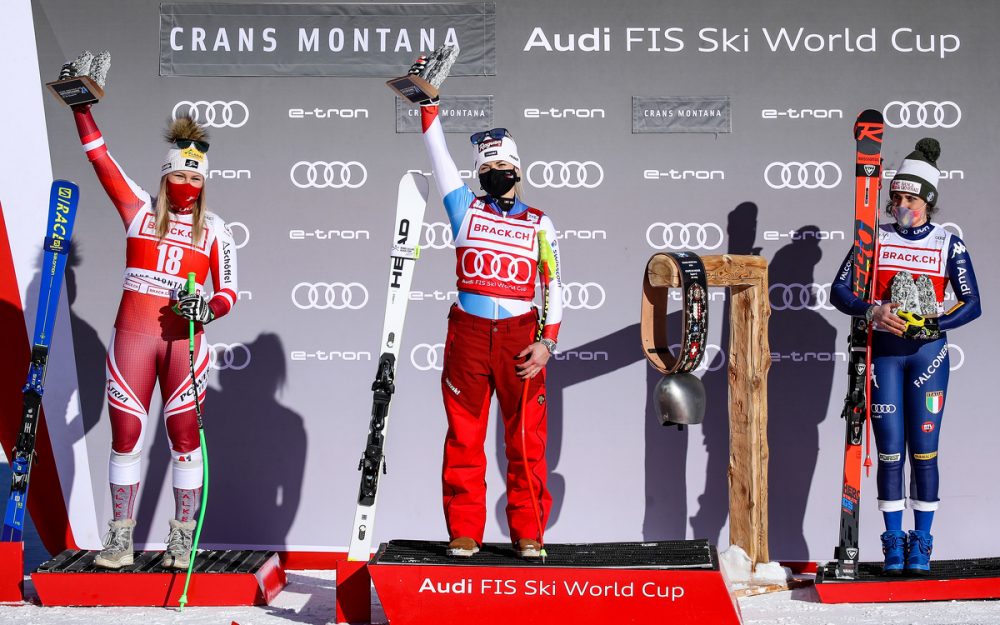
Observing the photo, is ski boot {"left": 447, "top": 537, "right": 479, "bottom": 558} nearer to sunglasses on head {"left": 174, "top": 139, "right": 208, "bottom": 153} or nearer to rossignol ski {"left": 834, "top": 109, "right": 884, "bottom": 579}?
rossignol ski {"left": 834, "top": 109, "right": 884, "bottom": 579}

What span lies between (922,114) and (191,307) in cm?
354

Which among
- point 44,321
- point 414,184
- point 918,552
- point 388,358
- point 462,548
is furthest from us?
point 918,552

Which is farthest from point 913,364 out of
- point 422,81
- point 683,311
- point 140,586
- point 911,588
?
point 140,586

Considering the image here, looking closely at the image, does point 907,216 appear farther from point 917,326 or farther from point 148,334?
point 148,334

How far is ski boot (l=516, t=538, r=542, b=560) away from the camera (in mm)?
3818

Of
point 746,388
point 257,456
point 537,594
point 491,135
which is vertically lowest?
point 537,594

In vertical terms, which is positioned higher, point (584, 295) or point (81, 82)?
point (81, 82)

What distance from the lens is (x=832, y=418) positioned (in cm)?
498

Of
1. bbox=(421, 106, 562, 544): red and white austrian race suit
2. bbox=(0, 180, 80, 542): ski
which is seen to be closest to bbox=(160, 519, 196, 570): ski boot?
bbox=(0, 180, 80, 542): ski

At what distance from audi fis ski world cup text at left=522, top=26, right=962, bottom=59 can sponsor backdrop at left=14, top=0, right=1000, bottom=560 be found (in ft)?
0.04

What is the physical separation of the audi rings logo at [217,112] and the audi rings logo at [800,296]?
2.73 metres

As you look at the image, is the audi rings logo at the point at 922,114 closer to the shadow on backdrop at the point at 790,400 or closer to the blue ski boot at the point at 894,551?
the shadow on backdrop at the point at 790,400

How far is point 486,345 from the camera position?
3924 millimetres

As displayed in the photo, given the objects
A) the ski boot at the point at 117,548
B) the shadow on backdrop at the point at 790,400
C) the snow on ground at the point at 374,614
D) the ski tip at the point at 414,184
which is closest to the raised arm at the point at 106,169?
the ski tip at the point at 414,184
